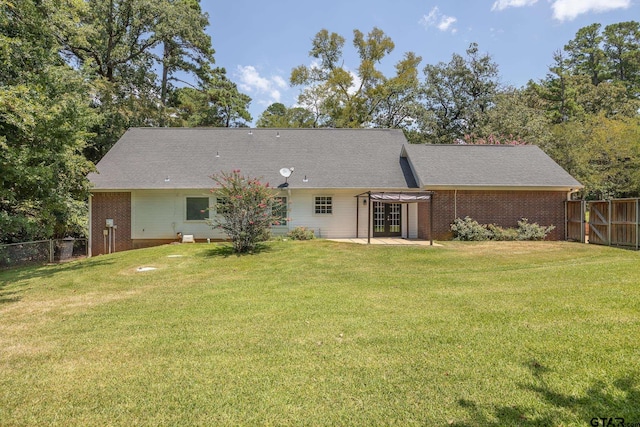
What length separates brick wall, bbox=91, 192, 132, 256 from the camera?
15156mm

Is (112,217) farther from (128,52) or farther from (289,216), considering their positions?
(128,52)

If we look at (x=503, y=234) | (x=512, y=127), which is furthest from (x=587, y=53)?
(x=503, y=234)

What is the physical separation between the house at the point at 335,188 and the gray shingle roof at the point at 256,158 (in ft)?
0.17

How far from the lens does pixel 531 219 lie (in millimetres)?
15352

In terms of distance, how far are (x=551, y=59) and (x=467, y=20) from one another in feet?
79.6

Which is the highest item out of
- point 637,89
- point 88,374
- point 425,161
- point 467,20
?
point 637,89

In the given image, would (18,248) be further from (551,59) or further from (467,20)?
(551,59)

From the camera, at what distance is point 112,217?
→ 15242mm

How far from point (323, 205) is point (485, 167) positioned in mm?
8041

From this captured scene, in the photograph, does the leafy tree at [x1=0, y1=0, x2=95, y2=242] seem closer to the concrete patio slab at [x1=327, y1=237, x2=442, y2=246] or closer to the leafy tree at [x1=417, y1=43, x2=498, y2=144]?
the concrete patio slab at [x1=327, y1=237, x2=442, y2=246]

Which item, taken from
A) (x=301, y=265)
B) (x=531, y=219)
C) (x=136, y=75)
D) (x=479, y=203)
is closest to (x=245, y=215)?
(x=301, y=265)

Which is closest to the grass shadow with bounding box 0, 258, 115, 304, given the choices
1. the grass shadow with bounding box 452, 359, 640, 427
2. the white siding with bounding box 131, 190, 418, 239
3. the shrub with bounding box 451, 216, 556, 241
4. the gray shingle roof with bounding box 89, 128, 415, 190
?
the white siding with bounding box 131, 190, 418, 239

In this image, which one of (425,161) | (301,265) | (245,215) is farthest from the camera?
(425,161)

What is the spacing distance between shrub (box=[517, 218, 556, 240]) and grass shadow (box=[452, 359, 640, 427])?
1283 cm
